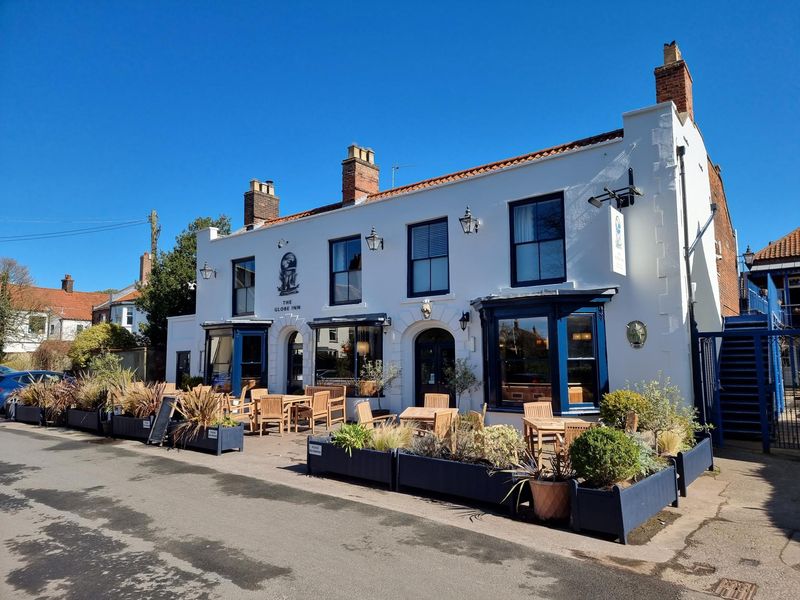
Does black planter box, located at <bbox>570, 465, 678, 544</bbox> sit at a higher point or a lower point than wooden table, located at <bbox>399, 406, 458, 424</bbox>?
lower

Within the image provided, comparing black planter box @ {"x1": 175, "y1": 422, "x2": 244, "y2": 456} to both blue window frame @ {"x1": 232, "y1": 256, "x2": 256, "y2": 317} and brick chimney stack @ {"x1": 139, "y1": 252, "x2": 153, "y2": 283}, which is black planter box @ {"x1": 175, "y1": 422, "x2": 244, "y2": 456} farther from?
brick chimney stack @ {"x1": 139, "y1": 252, "x2": 153, "y2": 283}

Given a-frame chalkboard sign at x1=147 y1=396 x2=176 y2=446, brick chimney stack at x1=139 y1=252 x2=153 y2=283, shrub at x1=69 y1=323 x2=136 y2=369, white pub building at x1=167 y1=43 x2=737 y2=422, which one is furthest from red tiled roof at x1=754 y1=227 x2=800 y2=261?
brick chimney stack at x1=139 y1=252 x2=153 y2=283

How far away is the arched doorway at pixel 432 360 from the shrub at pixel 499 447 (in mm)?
6828

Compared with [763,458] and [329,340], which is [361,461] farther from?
[329,340]

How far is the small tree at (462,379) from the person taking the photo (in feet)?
42.4

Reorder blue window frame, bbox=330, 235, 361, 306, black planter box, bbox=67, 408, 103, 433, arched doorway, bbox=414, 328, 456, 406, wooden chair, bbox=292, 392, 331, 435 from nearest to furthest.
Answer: wooden chair, bbox=292, 392, 331, 435, black planter box, bbox=67, 408, 103, 433, arched doorway, bbox=414, 328, 456, 406, blue window frame, bbox=330, 235, 361, 306

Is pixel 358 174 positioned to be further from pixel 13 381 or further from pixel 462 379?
pixel 13 381

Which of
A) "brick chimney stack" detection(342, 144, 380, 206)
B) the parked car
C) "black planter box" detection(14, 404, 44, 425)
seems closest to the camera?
"black planter box" detection(14, 404, 44, 425)

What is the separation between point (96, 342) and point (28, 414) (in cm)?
1077

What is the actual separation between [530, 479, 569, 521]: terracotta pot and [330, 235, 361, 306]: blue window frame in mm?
10442

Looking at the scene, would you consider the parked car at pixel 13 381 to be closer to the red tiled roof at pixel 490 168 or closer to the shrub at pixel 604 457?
the red tiled roof at pixel 490 168

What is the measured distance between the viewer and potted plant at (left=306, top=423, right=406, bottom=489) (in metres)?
7.62

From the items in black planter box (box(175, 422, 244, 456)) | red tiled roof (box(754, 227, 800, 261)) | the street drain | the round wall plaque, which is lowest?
the street drain

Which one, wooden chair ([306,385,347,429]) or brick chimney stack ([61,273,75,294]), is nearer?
wooden chair ([306,385,347,429])
